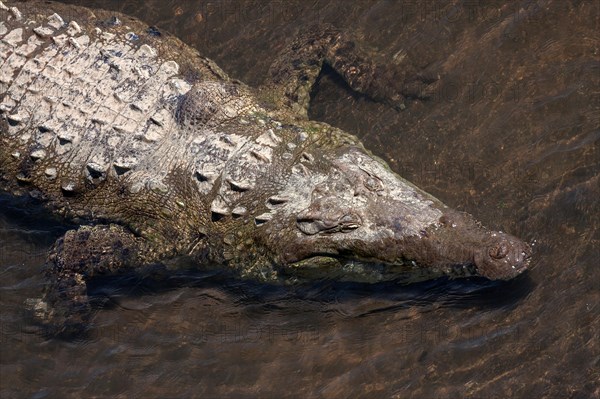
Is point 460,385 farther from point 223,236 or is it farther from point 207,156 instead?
point 207,156

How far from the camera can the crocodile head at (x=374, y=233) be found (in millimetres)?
5875

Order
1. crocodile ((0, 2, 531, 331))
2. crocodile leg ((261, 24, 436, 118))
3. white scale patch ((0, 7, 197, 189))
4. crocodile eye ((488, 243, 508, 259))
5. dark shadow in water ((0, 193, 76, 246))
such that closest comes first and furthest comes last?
crocodile eye ((488, 243, 508, 259)) < crocodile ((0, 2, 531, 331)) < white scale patch ((0, 7, 197, 189)) < dark shadow in water ((0, 193, 76, 246)) < crocodile leg ((261, 24, 436, 118))

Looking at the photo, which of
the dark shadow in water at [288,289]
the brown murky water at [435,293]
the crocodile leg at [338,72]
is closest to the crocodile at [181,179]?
the dark shadow in water at [288,289]

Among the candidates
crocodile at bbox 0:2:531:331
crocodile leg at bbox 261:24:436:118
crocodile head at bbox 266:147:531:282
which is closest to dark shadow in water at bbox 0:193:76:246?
crocodile at bbox 0:2:531:331

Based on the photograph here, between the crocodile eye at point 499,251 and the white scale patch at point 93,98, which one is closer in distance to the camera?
the crocodile eye at point 499,251

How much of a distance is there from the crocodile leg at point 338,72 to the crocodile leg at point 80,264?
202 cm

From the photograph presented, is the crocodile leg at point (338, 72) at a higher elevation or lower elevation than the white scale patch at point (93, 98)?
higher

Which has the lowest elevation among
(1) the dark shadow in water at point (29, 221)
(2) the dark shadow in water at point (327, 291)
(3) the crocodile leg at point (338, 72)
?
(1) the dark shadow in water at point (29, 221)

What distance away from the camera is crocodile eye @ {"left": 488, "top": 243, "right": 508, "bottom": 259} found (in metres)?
5.77

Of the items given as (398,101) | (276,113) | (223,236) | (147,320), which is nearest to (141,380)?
(147,320)

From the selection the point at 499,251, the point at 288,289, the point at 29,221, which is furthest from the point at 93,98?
the point at 499,251

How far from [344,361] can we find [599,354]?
6.82ft

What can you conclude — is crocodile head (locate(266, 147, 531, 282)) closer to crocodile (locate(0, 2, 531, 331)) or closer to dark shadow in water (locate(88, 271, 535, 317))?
crocodile (locate(0, 2, 531, 331))

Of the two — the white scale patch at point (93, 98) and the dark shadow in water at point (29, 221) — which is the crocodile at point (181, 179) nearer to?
the white scale patch at point (93, 98)
